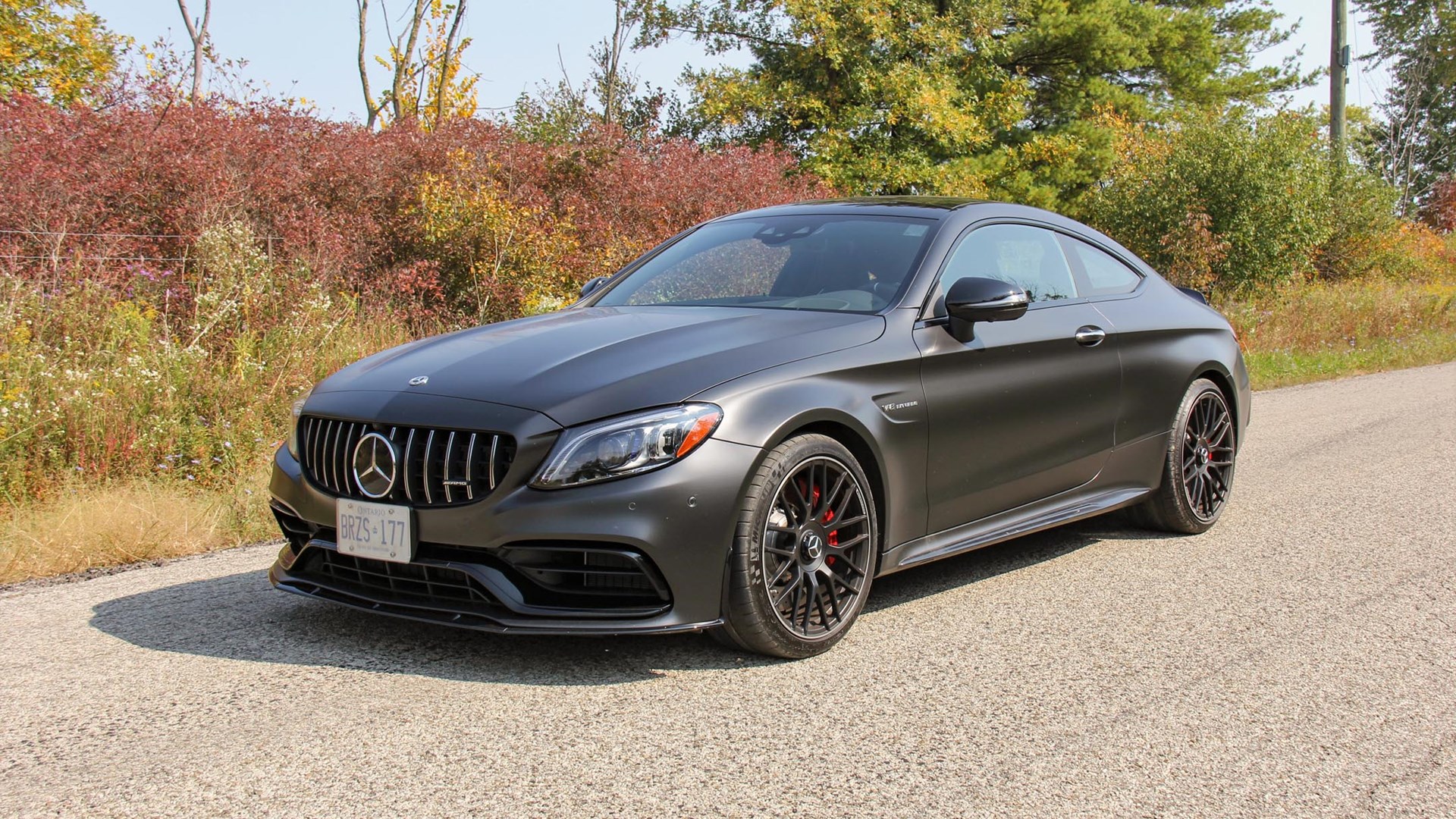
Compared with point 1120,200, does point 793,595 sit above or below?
below

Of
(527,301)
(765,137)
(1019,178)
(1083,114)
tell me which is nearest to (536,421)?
(527,301)

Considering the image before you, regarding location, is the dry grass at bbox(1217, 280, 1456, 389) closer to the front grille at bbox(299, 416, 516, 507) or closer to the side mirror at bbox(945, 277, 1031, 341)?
the side mirror at bbox(945, 277, 1031, 341)

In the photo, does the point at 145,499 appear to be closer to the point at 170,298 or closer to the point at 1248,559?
the point at 170,298

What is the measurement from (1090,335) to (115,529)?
4.53 metres

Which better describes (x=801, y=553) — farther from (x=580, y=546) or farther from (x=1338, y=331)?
(x=1338, y=331)

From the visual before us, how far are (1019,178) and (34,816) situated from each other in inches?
1114

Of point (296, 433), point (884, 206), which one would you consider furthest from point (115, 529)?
point (884, 206)

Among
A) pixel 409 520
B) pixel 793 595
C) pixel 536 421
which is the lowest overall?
pixel 793 595

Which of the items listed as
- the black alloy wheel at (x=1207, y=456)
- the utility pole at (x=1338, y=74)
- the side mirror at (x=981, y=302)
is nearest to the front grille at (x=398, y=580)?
the side mirror at (x=981, y=302)

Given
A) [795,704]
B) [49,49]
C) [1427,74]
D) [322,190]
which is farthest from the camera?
[1427,74]

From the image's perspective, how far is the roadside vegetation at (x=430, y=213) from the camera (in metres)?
7.19

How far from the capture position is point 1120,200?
20.4 m

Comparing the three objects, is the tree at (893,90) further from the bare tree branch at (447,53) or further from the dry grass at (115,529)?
the dry grass at (115,529)

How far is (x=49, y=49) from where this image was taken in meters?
22.2
